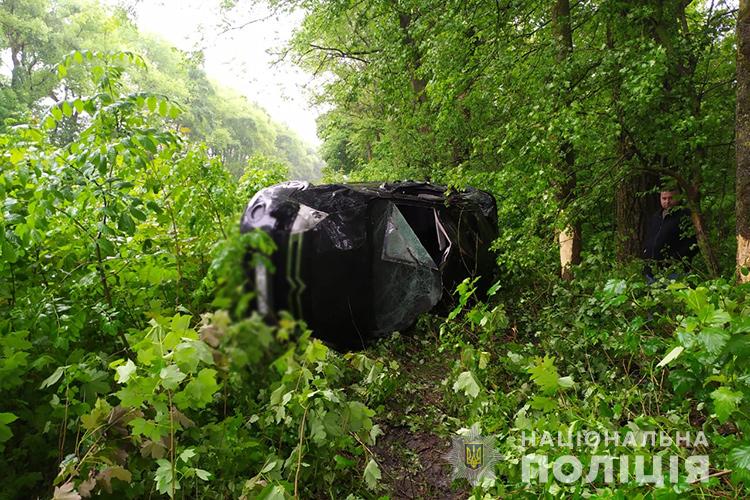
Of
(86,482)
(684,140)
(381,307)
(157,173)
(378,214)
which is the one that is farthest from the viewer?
(684,140)

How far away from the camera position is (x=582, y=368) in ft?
11.2

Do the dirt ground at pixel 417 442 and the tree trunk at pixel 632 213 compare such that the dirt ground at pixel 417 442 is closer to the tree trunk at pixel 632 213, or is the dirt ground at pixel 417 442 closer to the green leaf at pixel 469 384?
the green leaf at pixel 469 384

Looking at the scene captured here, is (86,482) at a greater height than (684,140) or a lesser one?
lesser

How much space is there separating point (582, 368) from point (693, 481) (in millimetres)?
1683

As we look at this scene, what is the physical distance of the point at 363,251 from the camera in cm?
188

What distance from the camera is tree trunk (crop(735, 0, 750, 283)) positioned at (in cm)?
314

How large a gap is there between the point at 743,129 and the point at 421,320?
306cm

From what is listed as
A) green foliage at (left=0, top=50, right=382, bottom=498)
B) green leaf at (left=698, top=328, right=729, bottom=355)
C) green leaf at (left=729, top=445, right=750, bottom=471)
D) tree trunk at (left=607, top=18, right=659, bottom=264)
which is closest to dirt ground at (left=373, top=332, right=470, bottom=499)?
green foliage at (left=0, top=50, right=382, bottom=498)

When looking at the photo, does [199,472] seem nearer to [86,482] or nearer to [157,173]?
[86,482]

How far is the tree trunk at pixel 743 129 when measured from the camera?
3141mm

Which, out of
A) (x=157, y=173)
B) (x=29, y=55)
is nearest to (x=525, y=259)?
(x=157, y=173)

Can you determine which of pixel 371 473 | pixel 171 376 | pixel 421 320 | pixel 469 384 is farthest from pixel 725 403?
pixel 421 320

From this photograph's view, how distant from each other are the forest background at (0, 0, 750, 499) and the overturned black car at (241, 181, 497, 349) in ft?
0.18

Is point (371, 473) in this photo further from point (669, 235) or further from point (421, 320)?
point (669, 235)
